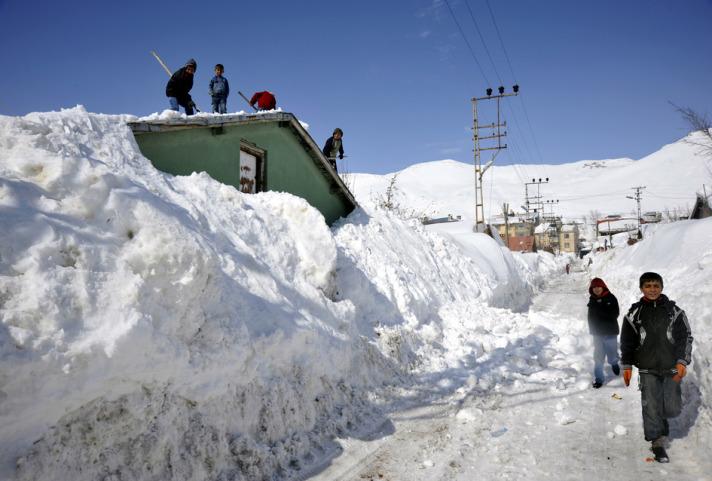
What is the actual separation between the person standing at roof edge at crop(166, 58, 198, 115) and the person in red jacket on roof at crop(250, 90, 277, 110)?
3.06 m

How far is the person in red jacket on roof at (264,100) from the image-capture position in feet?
43.5

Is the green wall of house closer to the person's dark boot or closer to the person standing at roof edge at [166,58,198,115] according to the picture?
the person standing at roof edge at [166,58,198,115]

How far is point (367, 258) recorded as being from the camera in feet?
33.5

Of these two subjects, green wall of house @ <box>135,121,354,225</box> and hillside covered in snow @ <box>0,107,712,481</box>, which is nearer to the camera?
hillside covered in snow @ <box>0,107,712,481</box>


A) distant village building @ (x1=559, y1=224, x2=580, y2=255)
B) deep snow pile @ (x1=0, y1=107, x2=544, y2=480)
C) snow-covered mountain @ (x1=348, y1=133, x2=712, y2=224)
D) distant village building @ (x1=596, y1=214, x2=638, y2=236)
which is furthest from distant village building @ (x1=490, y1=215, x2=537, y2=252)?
snow-covered mountain @ (x1=348, y1=133, x2=712, y2=224)

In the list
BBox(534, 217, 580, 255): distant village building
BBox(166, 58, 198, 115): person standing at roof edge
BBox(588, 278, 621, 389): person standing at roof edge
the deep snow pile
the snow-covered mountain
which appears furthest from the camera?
the snow-covered mountain

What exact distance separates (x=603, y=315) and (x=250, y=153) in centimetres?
872

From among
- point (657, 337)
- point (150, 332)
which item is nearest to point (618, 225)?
point (657, 337)

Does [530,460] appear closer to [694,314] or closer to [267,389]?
[267,389]

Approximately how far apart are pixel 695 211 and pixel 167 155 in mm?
36428

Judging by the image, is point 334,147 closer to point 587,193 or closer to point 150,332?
point 150,332

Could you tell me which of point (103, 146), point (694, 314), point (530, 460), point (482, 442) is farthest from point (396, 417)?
point (103, 146)

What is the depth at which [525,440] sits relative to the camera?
4.73 meters

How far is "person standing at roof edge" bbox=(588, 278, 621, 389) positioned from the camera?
6617 millimetres
